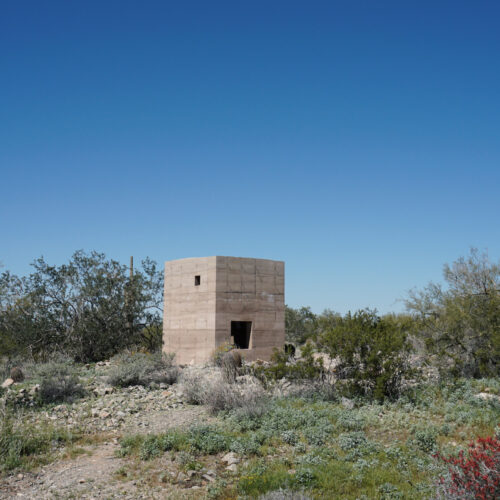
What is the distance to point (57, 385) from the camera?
11.6m

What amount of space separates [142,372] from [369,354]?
6077mm

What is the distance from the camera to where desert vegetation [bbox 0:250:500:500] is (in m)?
6.08

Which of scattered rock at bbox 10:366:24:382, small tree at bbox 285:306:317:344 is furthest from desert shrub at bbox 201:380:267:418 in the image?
small tree at bbox 285:306:317:344

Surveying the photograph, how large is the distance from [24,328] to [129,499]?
15567 mm

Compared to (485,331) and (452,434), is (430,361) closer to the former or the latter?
(485,331)

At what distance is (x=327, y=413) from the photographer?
9.23 m

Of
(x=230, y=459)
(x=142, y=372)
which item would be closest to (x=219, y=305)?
(x=142, y=372)

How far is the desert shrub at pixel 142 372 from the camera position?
41.8ft

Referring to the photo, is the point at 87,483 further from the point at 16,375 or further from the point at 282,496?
the point at 16,375

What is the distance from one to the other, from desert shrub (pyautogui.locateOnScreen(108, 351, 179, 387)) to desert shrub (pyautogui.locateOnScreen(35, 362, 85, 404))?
995mm

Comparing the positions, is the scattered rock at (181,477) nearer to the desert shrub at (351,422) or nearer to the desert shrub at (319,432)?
the desert shrub at (319,432)

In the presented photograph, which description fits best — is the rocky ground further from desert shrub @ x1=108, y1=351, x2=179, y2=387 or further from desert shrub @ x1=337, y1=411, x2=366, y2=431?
desert shrub @ x1=337, y1=411, x2=366, y2=431

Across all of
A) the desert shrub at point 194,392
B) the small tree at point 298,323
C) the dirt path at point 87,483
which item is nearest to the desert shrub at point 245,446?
the dirt path at point 87,483

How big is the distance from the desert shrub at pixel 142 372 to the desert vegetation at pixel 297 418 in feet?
0.14
